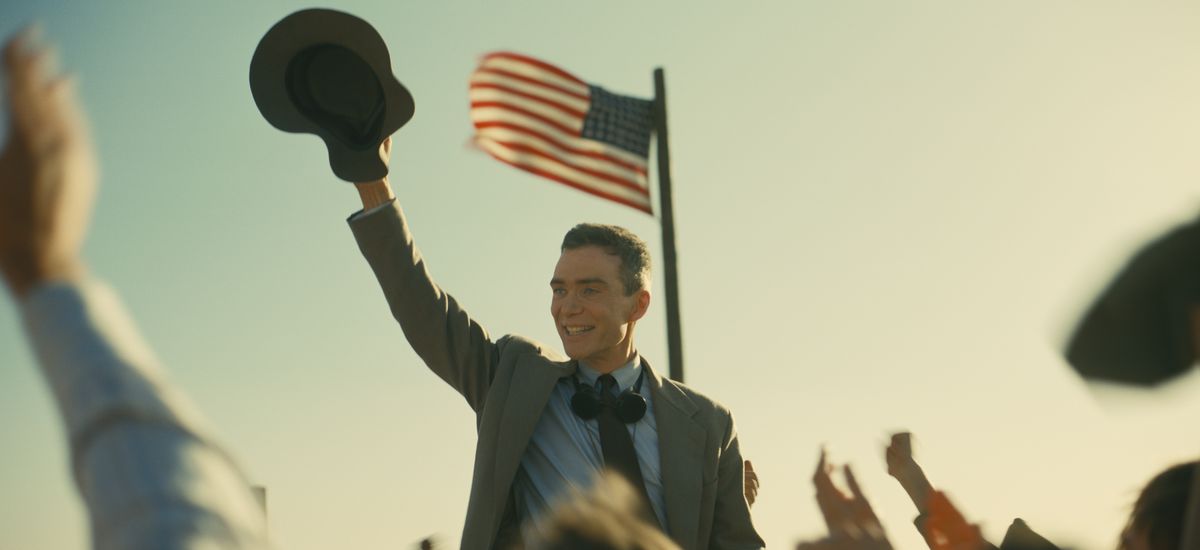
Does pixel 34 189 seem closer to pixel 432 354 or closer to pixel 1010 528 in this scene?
pixel 1010 528

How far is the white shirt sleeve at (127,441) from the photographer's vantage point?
0.82 meters

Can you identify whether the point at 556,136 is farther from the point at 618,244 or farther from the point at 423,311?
the point at 423,311

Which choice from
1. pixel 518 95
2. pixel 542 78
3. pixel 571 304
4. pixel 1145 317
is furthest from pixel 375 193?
pixel 542 78

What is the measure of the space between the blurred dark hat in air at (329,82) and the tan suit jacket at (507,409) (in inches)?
14.0

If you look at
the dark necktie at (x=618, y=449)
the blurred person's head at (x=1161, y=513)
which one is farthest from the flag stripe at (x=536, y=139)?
the blurred person's head at (x=1161, y=513)

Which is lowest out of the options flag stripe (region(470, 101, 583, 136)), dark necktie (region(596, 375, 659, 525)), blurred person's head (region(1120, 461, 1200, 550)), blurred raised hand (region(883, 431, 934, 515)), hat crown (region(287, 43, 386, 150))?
blurred person's head (region(1120, 461, 1200, 550))

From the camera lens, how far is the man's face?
14.3 feet

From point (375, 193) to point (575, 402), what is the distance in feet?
3.31

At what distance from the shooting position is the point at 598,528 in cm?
153

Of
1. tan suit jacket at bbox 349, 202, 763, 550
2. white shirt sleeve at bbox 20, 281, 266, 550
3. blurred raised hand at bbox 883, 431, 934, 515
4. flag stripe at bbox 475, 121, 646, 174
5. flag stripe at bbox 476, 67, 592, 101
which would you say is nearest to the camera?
white shirt sleeve at bbox 20, 281, 266, 550

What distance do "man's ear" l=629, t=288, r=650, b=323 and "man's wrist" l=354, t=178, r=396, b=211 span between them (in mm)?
1154

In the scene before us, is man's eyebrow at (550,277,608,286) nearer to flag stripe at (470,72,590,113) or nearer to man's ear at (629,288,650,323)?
man's ear at (629,288,650,323)

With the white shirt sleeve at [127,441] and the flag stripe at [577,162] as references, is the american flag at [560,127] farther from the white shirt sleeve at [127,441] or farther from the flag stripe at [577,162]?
the white shirt sleeve at [127,441]

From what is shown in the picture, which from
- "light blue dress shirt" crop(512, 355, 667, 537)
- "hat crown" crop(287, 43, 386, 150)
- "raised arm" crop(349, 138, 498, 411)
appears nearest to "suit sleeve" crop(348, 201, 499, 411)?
"raised arm" crop(349, 138, 498, 411)
